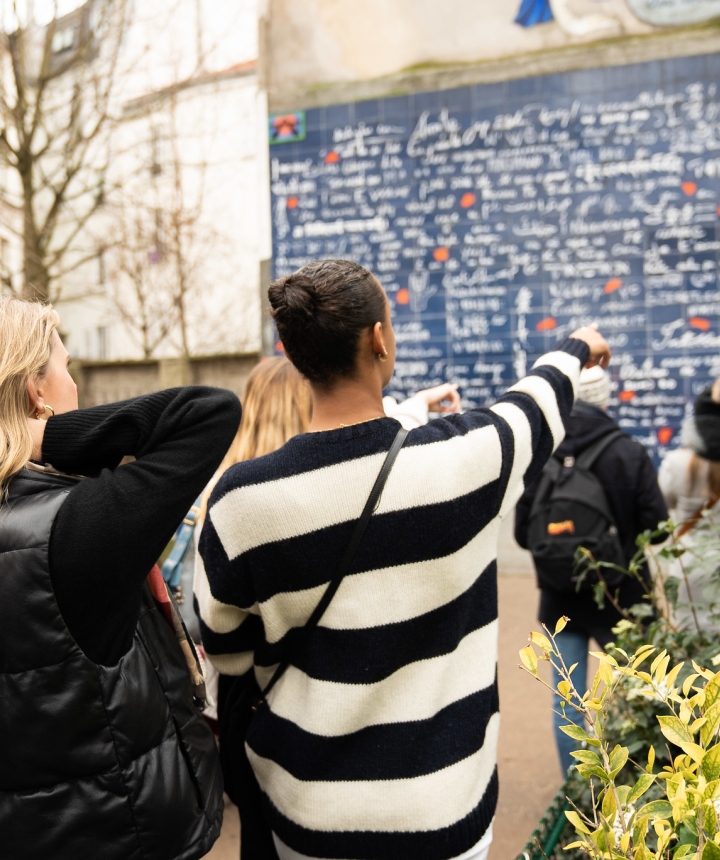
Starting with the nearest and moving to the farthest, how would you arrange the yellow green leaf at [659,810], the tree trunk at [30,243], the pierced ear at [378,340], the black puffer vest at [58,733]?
the yellow green leaf at [659,810], the black puffer vest at [58,733], the pierced ear at [378,340], the tree trunk at [30,243]

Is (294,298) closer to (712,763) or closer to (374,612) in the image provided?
(374,612)

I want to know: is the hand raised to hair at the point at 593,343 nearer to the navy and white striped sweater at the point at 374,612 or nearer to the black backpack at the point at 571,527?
the navy and white striped sweater at the point at 374,612

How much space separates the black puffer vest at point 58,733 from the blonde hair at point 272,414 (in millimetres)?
1394

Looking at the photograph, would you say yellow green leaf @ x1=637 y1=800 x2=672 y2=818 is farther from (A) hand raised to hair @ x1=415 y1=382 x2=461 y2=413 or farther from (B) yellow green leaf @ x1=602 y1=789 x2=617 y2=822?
(A) hand raised to hair @ x1=415 y1=382 x2=461 y2=413

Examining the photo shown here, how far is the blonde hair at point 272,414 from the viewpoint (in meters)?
2.75

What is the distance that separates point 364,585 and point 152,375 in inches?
290

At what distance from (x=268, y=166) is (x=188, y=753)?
6.37 metres

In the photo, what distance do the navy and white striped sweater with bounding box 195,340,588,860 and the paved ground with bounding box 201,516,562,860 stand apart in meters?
1.66

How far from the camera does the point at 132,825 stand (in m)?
1.32

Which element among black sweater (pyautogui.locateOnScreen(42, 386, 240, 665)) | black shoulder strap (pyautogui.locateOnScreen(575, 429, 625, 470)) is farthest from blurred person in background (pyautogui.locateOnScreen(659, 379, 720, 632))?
black sweater (pyautogui.locateOnScreen(42, 386, 240, 665))

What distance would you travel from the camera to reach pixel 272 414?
109 inches

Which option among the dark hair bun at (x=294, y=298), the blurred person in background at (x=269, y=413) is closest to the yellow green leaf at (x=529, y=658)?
the dark hair bun at (x=294, y=298)

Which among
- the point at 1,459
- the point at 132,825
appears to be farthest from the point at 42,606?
the point at 132,825

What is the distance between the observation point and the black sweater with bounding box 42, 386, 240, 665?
1277mm
